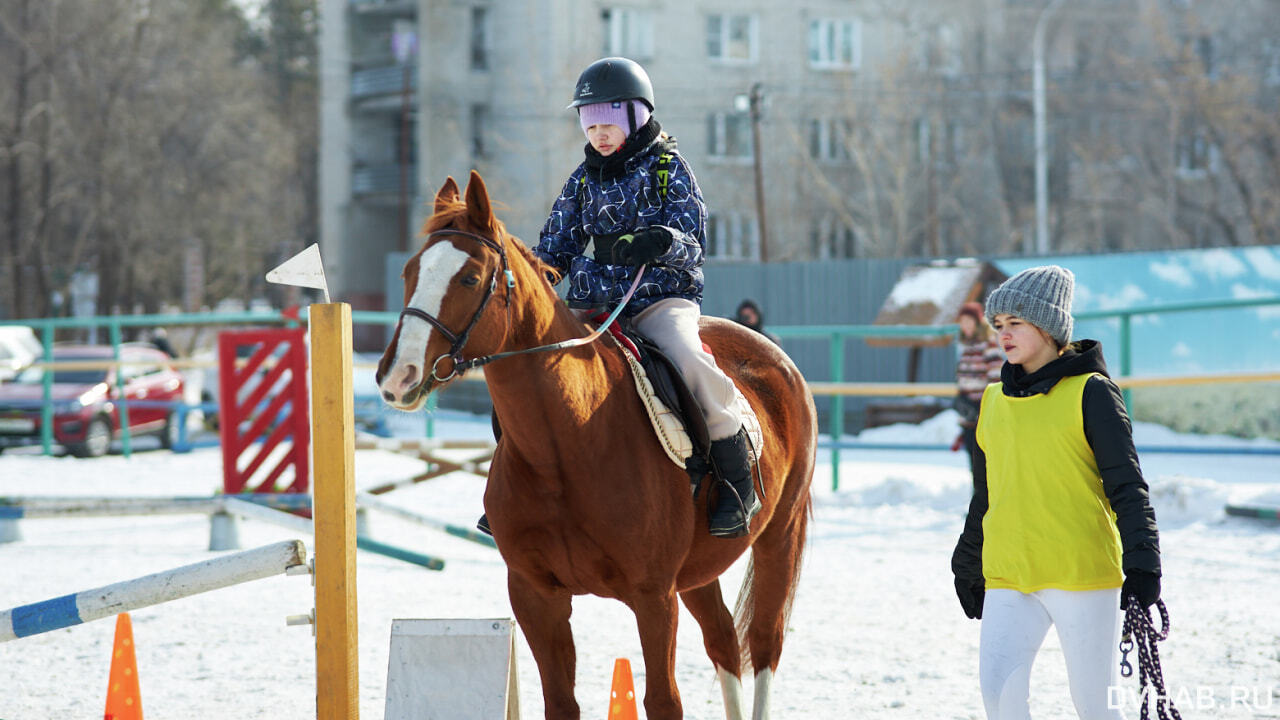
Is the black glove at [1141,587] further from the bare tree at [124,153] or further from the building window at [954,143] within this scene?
the building window at [954,143]

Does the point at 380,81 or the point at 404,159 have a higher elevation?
the point at 380,81

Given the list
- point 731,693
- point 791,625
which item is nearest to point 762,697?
point 731,693

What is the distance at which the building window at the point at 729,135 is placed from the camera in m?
36.9

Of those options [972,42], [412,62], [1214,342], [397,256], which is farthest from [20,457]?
[972,42]

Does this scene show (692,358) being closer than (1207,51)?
Yes

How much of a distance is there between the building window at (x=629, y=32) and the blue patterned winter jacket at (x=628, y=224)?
32955mm

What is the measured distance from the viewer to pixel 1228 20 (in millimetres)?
37031

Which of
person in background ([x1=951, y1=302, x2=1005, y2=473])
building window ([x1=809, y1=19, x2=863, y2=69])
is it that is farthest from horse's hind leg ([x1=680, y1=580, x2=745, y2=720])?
building window ([x1=809, y1=19, x2=863, y2=69])

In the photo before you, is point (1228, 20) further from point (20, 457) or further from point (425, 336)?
point (425, 336)

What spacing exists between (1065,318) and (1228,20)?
38090 millimetres

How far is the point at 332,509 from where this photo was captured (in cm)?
361

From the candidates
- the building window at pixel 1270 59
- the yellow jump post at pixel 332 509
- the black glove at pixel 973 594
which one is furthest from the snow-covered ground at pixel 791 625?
the building window at pixel 1270 59

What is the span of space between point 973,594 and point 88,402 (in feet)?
49.2

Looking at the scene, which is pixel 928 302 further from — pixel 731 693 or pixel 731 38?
pixel 731 38
